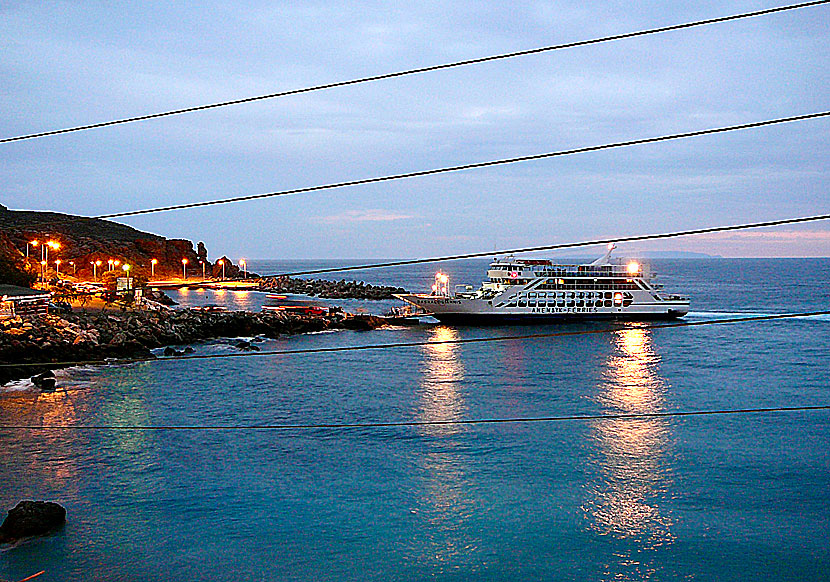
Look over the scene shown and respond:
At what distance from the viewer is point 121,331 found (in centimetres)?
3241

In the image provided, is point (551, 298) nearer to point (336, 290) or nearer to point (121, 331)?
point (121, 331)

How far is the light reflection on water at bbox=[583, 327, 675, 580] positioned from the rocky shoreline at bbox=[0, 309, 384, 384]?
19.6 m

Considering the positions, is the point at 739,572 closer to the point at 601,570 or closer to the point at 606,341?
the point at 601,570

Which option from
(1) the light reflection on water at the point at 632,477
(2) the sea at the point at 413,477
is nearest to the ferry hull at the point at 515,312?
(2) the sea at the point at 413,477

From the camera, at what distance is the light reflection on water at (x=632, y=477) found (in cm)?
1188

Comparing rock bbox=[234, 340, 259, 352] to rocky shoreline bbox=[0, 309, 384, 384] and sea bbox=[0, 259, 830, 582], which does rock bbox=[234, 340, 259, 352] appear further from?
sea bbox=[0, 259, 830, 582]

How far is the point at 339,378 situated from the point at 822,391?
17.8m

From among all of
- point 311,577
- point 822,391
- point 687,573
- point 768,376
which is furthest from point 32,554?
point 768,376

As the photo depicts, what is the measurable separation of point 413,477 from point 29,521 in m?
7.19

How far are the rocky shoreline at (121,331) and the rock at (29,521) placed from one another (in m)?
14.6

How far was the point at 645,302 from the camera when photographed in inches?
2069

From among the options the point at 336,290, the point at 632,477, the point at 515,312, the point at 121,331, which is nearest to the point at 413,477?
the point at 632,477

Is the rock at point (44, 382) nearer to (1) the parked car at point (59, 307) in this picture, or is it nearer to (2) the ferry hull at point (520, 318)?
(1) the parked car at point (59, 307)

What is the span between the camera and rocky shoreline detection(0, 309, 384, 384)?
87.2ft
